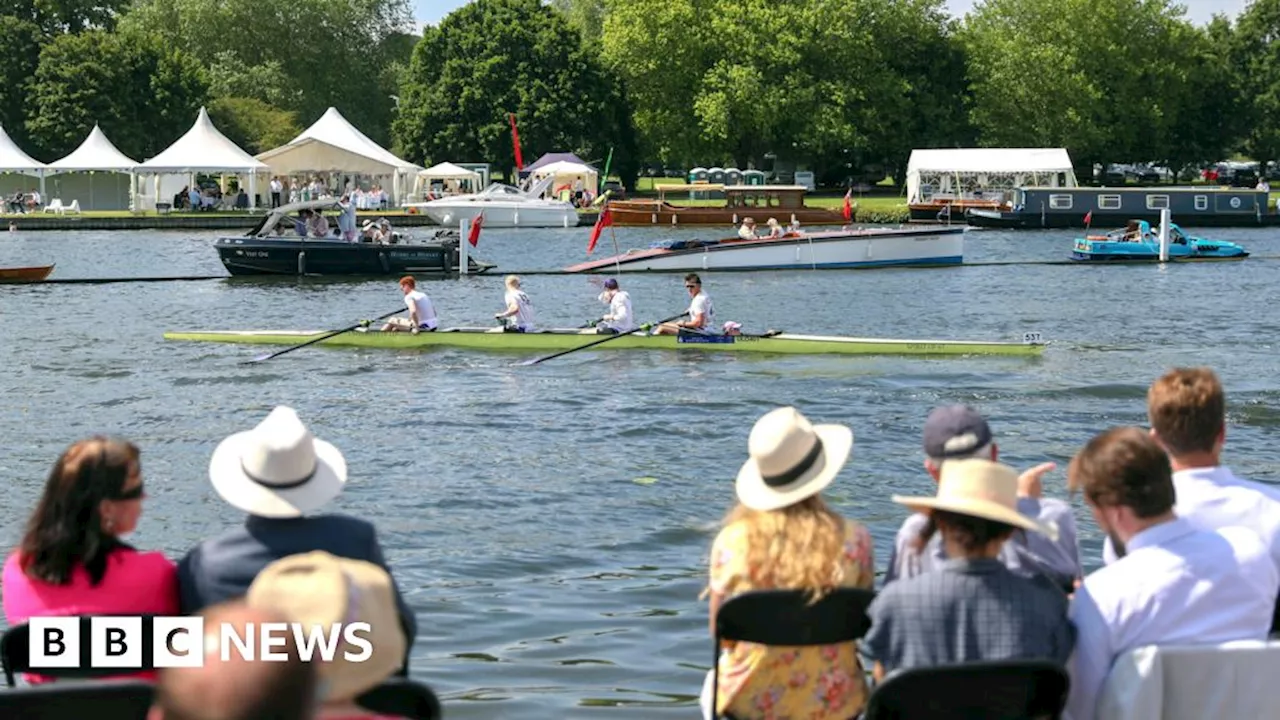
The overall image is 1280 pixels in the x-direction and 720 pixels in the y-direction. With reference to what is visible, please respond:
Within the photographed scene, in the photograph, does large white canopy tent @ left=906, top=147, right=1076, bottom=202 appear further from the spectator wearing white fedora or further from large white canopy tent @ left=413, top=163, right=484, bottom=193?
the spectator wearing white fedora

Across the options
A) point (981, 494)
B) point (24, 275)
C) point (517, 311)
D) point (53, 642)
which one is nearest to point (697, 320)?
point (517, 311)

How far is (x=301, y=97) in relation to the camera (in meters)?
103

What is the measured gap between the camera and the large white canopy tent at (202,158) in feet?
213

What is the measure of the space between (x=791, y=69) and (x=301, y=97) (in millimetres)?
32592

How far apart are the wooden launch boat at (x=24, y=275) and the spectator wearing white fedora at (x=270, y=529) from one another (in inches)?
1456

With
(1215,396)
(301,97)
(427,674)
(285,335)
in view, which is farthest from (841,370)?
(301,97)

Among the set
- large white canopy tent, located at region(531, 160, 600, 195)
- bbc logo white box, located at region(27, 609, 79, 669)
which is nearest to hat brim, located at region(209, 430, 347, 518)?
bbc logo white box, located at region(27, 609, 79, 669)

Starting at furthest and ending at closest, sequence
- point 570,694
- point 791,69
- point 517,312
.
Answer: point 791,69
point 517,312
point 570,694

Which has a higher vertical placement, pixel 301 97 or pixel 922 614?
pixel 301 97

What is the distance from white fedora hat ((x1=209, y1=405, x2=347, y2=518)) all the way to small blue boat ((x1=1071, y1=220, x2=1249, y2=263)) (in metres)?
44.3

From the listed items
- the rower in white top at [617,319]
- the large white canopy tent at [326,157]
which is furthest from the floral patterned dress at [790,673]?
the large white canopy tent at [326,157]

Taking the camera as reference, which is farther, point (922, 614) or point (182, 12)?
point (182, 12)

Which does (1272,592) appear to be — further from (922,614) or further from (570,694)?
(570,694)

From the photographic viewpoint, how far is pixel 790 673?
5.61 m
